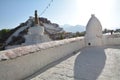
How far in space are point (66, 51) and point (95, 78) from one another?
355 centimetres

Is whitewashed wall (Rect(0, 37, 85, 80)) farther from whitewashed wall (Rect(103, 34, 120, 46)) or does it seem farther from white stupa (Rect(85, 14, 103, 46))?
whitewashed wall (Rect(103, 34, 120, 46))

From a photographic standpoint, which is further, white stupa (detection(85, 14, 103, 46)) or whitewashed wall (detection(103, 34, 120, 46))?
whitewashed wall (detection(103, 34, 120, 46))

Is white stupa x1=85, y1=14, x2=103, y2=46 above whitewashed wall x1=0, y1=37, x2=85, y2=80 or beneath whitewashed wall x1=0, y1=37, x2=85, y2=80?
above

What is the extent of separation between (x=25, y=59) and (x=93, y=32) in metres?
8.89

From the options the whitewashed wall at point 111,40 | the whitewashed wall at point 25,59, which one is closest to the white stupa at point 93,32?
the whitewashed wall at point 111,40

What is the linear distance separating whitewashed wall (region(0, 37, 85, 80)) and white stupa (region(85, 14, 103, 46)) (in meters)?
6.08

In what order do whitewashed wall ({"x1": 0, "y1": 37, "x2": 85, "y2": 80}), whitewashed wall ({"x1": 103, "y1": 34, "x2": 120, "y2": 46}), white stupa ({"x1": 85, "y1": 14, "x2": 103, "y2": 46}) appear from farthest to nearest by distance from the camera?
whitewashed wall ({"x1": 103, "y1": 34, "x2": 120, "y2": 46})
white stupa ({"x1": 85, "y1": 14, "x2": 103, "y2": 46})
whitewashed wall ({"x1": 0, "y1": 37, "x2": 85, "y2": 80})

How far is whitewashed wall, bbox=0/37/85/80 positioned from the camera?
11.7 feet

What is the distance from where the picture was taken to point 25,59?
4281 mm

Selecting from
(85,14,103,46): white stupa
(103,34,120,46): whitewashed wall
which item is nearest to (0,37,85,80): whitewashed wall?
(85,14,103,46): white stupa

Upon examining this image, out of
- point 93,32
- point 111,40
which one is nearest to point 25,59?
point 93,32

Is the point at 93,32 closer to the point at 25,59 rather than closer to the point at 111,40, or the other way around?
the point at 111,40

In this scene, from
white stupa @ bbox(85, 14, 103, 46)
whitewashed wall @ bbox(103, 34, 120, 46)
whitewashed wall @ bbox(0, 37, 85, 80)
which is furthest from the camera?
whitewashed wall @ bbox(103, 34, 120, 46)

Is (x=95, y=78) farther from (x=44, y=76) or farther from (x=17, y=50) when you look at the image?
(x=17, y=50)
